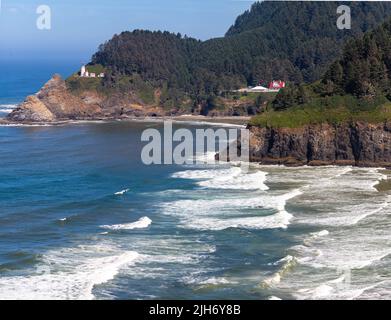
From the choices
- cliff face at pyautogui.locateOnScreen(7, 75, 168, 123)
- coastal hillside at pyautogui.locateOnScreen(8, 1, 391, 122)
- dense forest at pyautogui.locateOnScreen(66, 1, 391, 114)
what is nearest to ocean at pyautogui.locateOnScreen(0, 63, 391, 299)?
cliff face at pyautogui.locateOnScreen(7, 75, 168, 123)

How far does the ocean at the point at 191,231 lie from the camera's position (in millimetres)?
42438

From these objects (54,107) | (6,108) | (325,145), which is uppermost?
(54,107)

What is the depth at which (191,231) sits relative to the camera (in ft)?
178

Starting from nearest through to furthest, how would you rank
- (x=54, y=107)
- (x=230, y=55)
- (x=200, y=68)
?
(x=54, y=107)
(x=200, y=68)
(x=230, y=55)

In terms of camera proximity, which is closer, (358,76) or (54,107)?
(358,76)

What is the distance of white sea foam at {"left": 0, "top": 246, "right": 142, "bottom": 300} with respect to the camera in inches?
1614

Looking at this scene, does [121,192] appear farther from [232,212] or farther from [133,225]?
[133,225]

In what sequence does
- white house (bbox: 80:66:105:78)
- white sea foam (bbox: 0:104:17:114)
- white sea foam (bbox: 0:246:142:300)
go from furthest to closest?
white house (bbox: 80:66:105:78)
white sea foam (bbox: 0:104:17:114)
white sea foam (bbox: 0:246:142:300)

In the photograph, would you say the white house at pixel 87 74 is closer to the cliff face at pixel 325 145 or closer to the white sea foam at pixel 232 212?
the cliff face at pixel 325 145

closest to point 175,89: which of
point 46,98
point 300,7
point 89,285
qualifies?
point 46,98

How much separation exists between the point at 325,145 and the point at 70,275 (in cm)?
4406

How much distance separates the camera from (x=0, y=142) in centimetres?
10581
